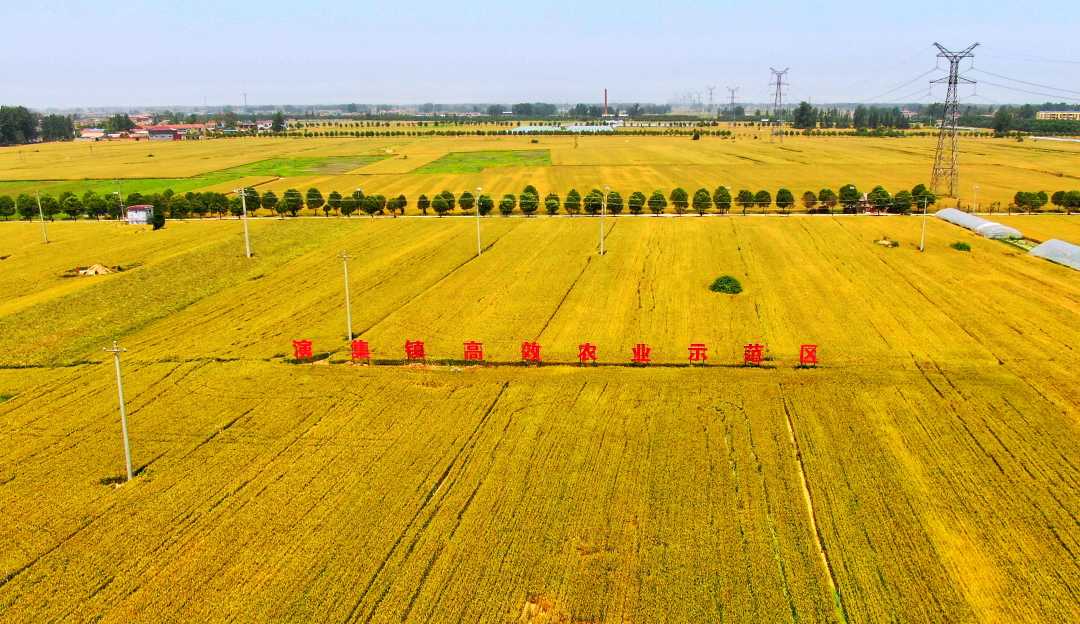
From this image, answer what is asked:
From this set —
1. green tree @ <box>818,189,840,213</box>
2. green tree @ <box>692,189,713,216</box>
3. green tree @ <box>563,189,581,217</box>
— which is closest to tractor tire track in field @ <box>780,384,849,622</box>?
green tree @ <box>692,189,713,216</box>

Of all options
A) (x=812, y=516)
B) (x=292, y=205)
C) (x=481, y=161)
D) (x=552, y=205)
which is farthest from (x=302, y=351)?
(x=481, y=161)

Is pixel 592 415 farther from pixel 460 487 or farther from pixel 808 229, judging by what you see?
pixel 808 229

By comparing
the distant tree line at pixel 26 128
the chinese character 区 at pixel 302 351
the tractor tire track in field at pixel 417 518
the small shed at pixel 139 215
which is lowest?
the tractor tire track in field at pixel 417 518

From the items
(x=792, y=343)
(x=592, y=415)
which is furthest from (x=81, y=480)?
(x=792, y=343)

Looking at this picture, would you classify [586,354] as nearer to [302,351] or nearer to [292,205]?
[302,351]

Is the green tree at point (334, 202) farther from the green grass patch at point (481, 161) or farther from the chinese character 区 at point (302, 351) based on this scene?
the chinese character 区 at point (302, 351)

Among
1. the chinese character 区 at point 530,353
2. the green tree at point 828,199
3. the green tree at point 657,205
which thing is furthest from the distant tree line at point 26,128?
the chinese character 区 at point 530,353
